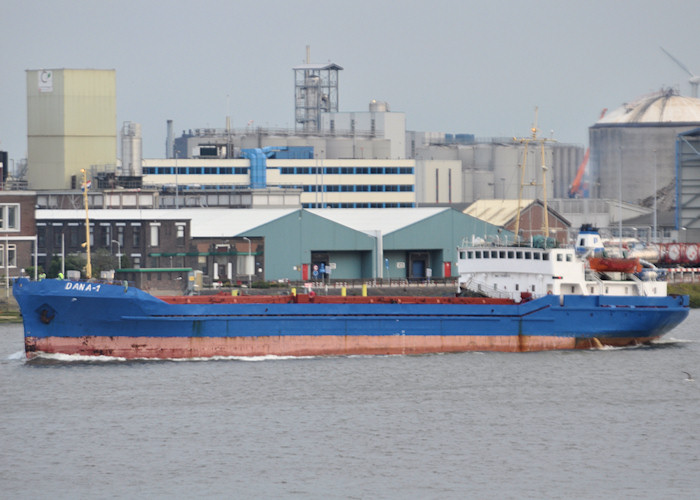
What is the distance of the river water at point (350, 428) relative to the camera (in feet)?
95.7

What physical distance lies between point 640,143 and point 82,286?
103874 mm

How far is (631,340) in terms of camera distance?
51812mm

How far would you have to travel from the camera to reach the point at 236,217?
8106cm

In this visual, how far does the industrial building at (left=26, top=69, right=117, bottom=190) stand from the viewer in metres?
83.8

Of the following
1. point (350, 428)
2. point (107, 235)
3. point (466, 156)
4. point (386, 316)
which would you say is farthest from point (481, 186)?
point (350, 428)

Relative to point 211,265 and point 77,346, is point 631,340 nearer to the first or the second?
point 77,346

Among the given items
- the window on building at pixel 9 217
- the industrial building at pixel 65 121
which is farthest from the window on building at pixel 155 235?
the industrial building at pixel 65 121

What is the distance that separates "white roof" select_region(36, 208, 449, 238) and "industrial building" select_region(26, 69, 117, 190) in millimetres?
7909

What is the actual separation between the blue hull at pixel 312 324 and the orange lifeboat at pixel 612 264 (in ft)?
6.01

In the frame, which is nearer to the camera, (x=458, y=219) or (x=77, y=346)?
(x=77, y=346)

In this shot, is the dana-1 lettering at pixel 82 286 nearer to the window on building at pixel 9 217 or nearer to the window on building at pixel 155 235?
the window on building at pixel 9 217

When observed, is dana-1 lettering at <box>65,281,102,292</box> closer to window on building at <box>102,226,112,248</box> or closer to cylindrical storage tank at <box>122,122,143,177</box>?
window on building at <box>102,226,112,248</box>

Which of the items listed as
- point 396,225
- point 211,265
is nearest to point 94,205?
point 211,265

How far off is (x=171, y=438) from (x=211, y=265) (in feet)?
144
